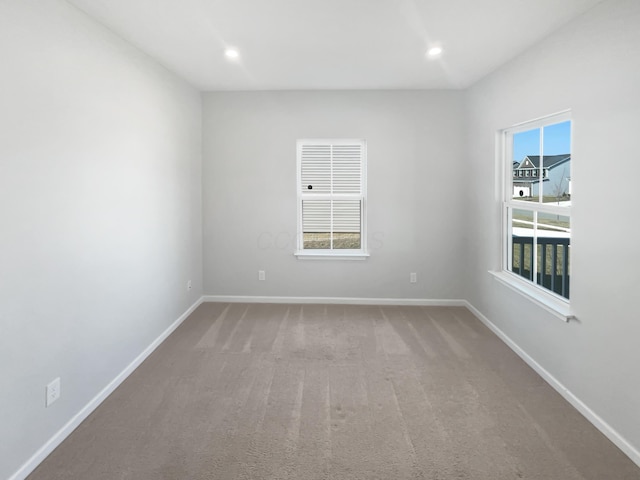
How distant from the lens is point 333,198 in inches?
189

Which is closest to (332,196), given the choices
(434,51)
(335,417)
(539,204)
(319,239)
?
(319,239)

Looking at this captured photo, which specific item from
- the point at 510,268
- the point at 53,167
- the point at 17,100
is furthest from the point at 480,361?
the point at 17,100

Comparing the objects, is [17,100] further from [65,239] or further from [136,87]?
[136,87]

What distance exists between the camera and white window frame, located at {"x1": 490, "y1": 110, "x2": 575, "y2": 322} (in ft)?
9.35

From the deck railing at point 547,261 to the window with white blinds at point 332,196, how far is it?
5.81 feet

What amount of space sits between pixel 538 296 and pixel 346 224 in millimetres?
2314

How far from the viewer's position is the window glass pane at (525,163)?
3275 millimetres

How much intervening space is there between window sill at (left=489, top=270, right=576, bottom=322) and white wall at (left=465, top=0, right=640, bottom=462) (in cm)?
8

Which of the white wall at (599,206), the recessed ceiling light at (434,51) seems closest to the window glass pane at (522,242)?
the white wall at (599,206)

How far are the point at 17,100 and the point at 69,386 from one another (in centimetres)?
158

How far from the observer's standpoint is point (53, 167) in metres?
2.16

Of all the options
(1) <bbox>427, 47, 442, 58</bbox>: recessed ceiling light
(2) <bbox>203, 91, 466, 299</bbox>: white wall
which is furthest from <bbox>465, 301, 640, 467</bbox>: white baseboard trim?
(1) <bbox>427, 47, 442, 58</bbox>: recessed ceiling light

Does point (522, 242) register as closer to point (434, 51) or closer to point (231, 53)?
point (434, 51)

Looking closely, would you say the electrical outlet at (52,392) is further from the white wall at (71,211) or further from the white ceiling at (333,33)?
the white ceiling at (333,33)
